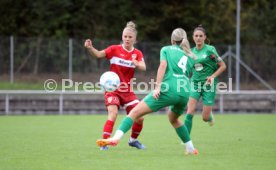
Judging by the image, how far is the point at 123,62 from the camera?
11180 mm

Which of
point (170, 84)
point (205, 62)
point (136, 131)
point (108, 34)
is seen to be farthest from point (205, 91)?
point (108, 34)

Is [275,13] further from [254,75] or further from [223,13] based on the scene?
[254,75]

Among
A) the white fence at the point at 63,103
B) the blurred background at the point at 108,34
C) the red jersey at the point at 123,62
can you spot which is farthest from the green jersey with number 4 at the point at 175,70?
the blurred background at the point at 108,34

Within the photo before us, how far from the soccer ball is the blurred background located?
42.2 feet

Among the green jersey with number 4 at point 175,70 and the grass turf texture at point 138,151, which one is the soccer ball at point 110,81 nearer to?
the grass turf texture at point 138,151

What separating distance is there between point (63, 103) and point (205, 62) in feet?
40.9

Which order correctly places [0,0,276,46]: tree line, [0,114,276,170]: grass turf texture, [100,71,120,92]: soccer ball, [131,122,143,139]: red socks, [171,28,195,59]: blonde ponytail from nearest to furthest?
[0,114,276,170]: grass turf texture → [171,28,195,59]: blonde ponytail → [100,71,120,92]: soccer ball → [131,122,143,139]: red socks → [0,0,276,46]: tree line

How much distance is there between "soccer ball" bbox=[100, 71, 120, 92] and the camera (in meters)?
10.9

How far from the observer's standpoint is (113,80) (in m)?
10.9

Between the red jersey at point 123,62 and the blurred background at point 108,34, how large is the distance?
501 inches

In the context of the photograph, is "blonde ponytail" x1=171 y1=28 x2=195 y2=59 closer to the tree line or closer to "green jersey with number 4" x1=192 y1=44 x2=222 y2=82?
"green jersey with number 4" x1=192 y1=44 x2=222 y2=82

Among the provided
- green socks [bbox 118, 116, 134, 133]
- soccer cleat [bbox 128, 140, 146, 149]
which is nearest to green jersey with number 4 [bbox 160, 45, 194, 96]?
green socks [bbox 118, 116, 134, 133]

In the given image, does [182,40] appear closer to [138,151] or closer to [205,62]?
[138,151]

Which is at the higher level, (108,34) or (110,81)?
(108,34)
